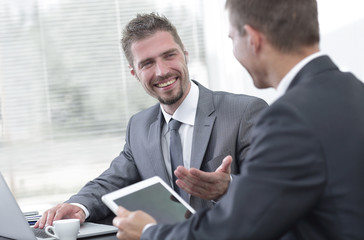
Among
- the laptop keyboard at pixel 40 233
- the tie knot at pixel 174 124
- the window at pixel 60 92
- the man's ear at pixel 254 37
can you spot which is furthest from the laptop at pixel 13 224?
the window at pixel 60 92

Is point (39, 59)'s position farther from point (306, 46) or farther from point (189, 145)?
point (306, 46)

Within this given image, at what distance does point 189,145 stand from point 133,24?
0.66m

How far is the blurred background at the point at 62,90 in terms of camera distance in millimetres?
4336

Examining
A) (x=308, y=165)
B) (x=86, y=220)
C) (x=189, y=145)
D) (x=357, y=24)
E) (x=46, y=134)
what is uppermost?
(x=357, y=24)

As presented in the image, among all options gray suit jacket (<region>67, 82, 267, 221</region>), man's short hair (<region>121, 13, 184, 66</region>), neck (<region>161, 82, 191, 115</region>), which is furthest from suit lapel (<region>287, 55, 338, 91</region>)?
man's short hair (<region>121, 13, 184, 66</region>)

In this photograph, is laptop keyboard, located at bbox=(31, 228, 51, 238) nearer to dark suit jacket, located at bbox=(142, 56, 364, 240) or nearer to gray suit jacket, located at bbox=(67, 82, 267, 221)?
gray suit jacket, located at bbox=(67, 82, 267, 221)

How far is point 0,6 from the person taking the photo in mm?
4312

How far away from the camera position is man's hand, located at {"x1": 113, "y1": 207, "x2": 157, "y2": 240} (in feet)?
4.07

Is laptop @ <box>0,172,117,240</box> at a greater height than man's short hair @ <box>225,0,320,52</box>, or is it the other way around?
man's short hair @ <box>225,0,320,52</box>

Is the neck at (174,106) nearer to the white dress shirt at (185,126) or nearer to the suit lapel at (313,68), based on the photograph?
the white dress shirt at (185,126)

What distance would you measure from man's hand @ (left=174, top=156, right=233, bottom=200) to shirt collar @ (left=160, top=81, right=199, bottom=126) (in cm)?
63

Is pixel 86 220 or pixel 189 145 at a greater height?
pixel 189 145

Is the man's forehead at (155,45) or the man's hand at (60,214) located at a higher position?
the man's forehead at (155,45)

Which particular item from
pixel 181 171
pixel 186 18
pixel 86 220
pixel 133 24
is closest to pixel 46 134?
pixel 186 18
